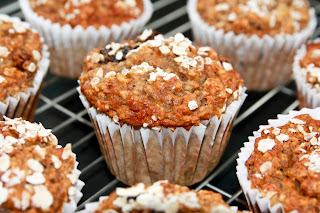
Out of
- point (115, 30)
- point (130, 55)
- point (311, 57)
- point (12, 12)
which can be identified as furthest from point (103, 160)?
point (12, 12)

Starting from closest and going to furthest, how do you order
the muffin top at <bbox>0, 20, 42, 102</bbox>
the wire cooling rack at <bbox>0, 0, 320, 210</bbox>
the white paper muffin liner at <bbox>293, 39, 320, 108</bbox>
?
the muffin top at <bbox>0, 20, 42, 102</bbox>
the wire cooling rack at <bbox>0, 0, 320, 210</bbox>
the white paper muffin liner at <bbox>293, 39, 320, 108</bbox>

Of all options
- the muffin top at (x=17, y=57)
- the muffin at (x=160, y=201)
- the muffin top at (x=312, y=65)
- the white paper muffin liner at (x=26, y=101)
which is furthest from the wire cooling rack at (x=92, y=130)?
the muffin at (x=160, y=201)

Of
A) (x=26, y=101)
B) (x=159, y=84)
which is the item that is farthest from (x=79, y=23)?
(x=159, y=84)

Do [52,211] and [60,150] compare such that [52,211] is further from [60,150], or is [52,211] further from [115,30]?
[115,30]

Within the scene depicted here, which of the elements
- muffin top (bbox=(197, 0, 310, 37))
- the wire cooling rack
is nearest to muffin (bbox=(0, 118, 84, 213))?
the wire cooling rack

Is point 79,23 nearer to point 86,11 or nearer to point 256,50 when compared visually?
point 86,11

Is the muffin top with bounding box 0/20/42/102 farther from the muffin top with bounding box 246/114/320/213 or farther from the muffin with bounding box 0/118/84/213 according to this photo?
the muffin top with bounding box 246/114/320/213
